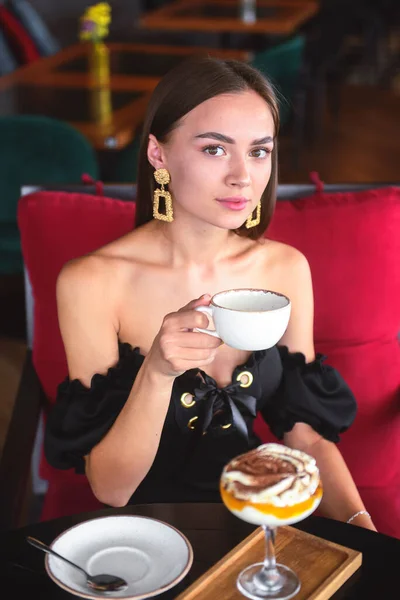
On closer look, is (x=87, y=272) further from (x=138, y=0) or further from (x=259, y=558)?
(x=138, y=0)

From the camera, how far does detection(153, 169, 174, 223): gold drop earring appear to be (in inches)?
63.0

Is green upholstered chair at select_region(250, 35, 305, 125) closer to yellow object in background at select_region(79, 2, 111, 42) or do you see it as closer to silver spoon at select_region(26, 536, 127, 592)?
yellow object in background at select_region(79, 2, 111, 42)

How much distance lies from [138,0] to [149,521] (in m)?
9.28

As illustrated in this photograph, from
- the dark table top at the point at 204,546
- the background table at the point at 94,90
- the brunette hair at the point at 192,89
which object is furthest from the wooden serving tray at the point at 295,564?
the background table at the point at 94,90

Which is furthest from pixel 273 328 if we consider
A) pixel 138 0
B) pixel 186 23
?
pixel 138 0

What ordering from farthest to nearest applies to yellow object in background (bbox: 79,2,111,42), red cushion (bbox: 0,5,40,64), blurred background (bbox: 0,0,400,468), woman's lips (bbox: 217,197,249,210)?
red cushion (bbox: 0,5,40,64), yellow object in background (bbox: 79,2,111,42), blurred background (bbox: 0,0,400,468), woman's lips (bbox: 217,197,249,210)

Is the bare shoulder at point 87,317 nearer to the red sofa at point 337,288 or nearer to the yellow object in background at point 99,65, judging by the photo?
the red sofa at point 337,288

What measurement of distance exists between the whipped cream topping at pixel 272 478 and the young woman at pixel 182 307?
31cm

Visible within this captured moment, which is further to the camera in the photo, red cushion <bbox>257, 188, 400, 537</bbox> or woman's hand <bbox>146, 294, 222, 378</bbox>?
red cushion <bbox>257, 188, 400, 537</bbox>

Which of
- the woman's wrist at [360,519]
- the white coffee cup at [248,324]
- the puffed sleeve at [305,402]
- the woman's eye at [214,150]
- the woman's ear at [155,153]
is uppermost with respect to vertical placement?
the woman's eye at [214,150]

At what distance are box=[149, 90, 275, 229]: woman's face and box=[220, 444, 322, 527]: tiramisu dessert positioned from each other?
51 cm

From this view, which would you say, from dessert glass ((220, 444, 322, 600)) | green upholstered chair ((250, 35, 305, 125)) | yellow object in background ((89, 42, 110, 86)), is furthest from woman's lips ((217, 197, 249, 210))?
green upholstered chair ((250, 35, 305, 125))

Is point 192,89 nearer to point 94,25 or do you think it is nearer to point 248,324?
point 248,324

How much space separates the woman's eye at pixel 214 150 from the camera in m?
1.51
